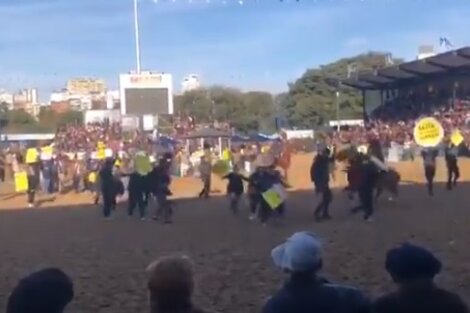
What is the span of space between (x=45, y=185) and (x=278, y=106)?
77291mm

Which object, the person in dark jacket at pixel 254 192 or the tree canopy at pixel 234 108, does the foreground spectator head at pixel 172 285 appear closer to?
the person in dark jacket at pixel 254 192

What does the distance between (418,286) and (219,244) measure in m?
14.3

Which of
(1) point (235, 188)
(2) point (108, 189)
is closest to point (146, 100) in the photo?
(2) point (108, 189)

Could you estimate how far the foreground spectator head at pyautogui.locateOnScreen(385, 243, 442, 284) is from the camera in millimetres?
4977

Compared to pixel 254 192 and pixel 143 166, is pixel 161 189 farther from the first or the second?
pixel 254 192

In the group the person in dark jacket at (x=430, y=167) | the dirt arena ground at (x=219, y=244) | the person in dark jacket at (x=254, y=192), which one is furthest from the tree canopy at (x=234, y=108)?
the person in dark jacket at (x=254, y=192)

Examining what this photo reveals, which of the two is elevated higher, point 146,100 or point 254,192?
point 146,100

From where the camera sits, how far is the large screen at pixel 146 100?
2083 inches

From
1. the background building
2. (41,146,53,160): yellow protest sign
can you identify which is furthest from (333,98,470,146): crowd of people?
(41,146,53,160): yellow protest sign

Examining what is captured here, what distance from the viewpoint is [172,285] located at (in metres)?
4.71

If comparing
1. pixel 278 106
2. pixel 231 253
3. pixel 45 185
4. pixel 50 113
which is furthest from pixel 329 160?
pixel 50 113

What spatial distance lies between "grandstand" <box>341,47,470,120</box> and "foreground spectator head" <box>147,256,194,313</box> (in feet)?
178

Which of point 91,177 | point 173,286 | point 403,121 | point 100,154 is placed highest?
point 403,121

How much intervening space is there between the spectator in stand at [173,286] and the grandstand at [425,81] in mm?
54291
